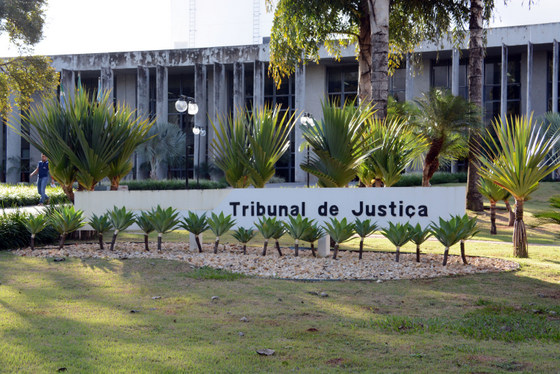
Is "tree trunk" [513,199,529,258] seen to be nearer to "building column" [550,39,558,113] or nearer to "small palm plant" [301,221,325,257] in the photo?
"small palm plant" [301,221,325,257]

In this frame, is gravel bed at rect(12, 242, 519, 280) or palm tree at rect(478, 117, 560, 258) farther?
palm tree at rect(478, 117, 560, 258)

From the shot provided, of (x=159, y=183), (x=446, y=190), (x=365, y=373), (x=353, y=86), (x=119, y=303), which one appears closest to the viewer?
(x=365, y=373)

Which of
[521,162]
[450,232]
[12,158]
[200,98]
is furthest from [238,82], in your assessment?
[450,232]

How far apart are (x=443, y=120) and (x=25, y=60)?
17.8 meters

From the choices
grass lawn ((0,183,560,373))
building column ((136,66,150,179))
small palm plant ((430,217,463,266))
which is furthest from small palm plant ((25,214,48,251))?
building column ((136,66,150,179))

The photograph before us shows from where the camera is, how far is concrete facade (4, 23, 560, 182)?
3744 cm

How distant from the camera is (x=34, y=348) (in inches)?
167

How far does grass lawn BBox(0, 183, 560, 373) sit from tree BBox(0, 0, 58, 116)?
1901 centimetres

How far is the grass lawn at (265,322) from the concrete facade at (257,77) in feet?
103

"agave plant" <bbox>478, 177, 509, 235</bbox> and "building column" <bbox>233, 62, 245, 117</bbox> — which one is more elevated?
"building column" <bbox>233, 62, 245, 117</bbox>

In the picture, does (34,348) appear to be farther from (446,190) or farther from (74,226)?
(446,190)

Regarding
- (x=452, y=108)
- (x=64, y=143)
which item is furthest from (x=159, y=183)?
(x=64, y=143)

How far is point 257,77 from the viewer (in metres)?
42.6

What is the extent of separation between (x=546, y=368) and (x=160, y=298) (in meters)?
3.84
